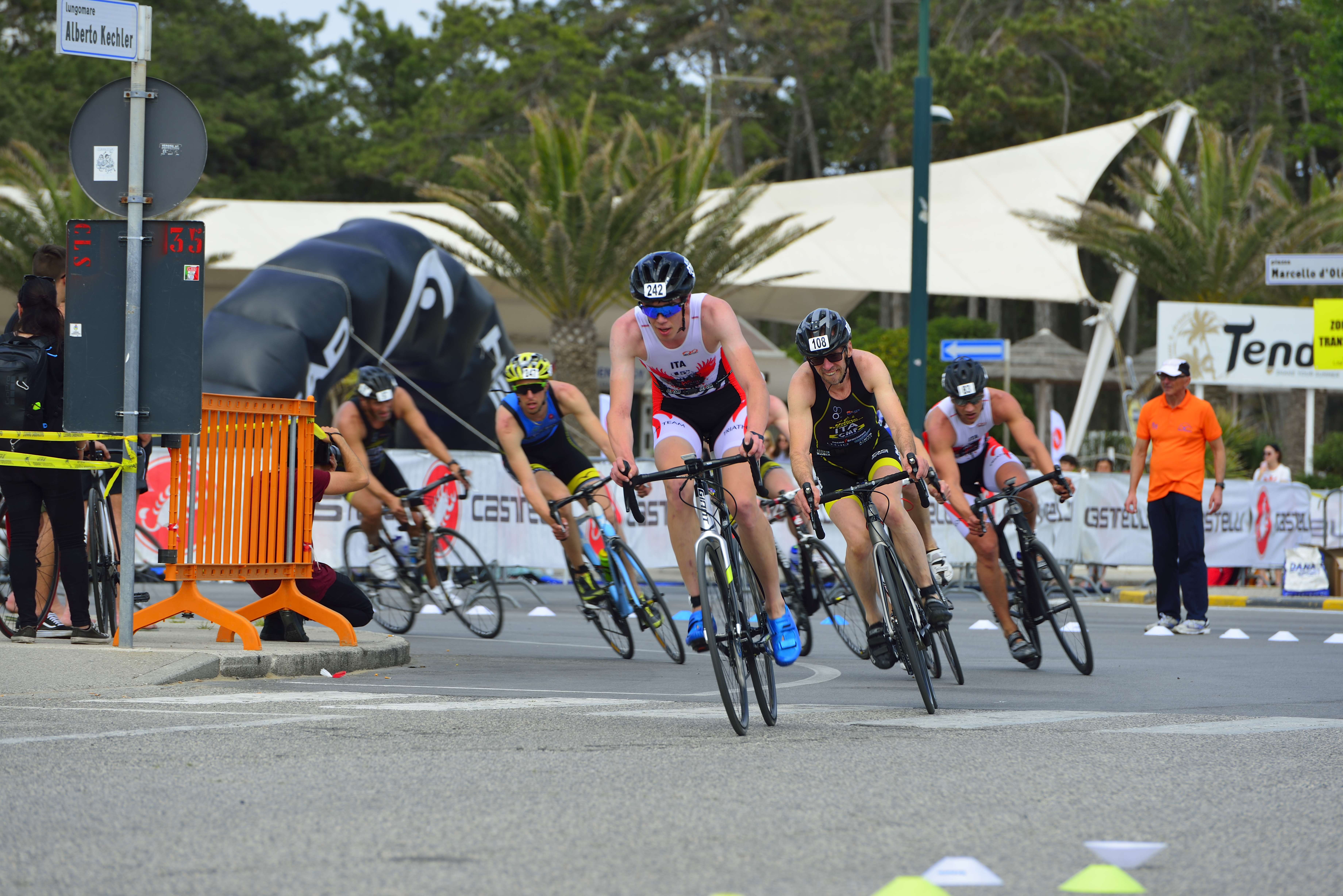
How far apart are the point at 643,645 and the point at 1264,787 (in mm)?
6839

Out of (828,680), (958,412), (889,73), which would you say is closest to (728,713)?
(828,680)

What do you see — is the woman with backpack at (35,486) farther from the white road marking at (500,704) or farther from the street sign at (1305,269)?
the street sign at (1305,269)

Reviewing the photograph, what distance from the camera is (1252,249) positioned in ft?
102

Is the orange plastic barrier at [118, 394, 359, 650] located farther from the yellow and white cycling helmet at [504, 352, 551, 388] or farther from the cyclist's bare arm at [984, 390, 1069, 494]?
the cyclist's bare arm at [984, 390, 1069, 494]

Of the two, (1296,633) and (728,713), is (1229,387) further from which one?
(728,713)

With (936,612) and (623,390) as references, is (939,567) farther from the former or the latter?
(623,390)

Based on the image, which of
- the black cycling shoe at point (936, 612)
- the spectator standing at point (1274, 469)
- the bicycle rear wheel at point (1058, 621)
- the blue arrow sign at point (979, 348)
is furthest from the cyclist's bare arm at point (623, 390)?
the blue arrow sign at point (979, 348)

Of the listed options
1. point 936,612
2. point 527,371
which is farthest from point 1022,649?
point 527,371

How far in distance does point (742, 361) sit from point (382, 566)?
5.69m

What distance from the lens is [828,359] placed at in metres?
7.92

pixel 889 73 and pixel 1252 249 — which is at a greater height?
pixel 889 73

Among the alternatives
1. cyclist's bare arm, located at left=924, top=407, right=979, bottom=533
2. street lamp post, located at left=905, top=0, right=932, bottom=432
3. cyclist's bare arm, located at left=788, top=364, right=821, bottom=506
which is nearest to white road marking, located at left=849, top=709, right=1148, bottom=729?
cyclist's bare arm, located at left=788, top=364, right=821, bottom=506

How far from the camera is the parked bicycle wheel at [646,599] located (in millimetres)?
10047

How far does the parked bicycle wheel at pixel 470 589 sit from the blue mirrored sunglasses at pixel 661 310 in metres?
5.01
